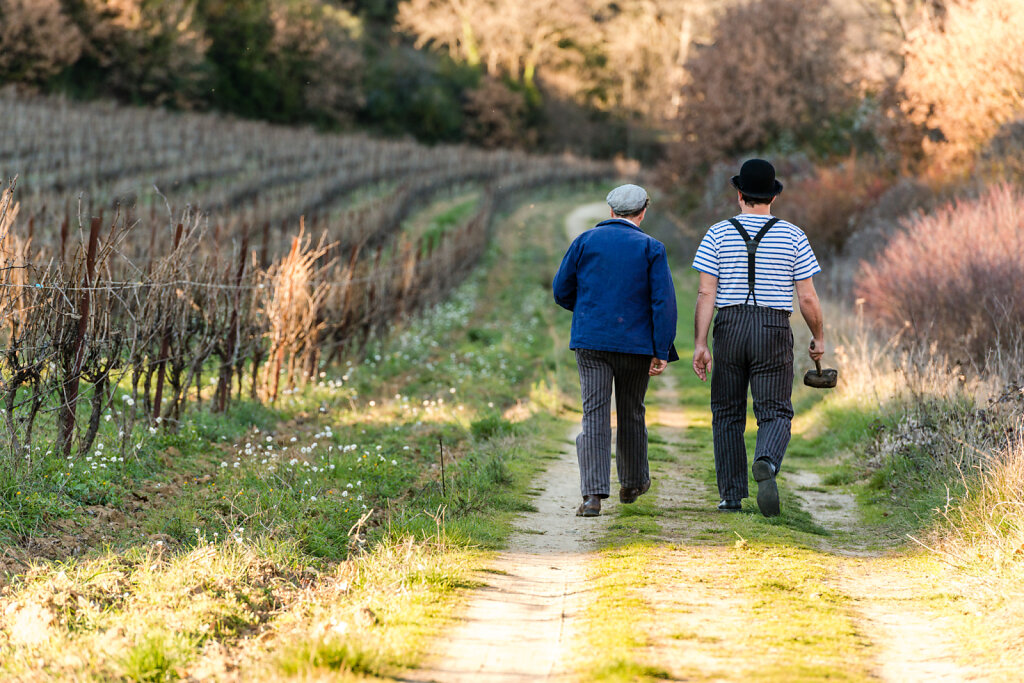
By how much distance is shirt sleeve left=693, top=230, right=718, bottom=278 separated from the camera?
20.0ft

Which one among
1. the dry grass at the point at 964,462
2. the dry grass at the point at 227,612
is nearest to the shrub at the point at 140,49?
the dry grass at the point at 964,462

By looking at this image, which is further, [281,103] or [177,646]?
[281,103]

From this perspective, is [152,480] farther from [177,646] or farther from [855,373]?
[855,373]

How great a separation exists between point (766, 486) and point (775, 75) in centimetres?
2522

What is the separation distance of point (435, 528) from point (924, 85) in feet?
53.6

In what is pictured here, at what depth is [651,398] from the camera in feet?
42.1

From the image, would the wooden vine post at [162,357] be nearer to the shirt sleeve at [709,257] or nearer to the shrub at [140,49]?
the shirt sleeve at [709,257]

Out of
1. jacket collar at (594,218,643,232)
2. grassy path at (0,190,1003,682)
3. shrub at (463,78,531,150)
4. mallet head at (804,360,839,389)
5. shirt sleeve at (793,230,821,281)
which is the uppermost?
shrub at (463,78,531,150)

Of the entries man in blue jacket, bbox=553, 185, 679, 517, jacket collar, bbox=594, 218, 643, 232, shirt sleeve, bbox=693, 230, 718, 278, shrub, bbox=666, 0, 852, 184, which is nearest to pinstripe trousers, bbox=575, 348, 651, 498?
man in blue jacket, bbox=553, 185, 679, 517

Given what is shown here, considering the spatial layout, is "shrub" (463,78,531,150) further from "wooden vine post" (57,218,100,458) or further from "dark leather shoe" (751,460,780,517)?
"dark leather shoe" (751,460,780,517)

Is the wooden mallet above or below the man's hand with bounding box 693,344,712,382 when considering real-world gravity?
below

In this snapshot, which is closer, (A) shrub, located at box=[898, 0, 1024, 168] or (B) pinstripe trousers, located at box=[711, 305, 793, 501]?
(B) pinstripe trousers, located at box=[711, 305, 793, 501]

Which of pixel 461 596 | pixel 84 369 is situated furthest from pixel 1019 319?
pixel 84 369

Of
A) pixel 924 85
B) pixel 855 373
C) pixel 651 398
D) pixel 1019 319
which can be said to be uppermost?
pixel 924 85
